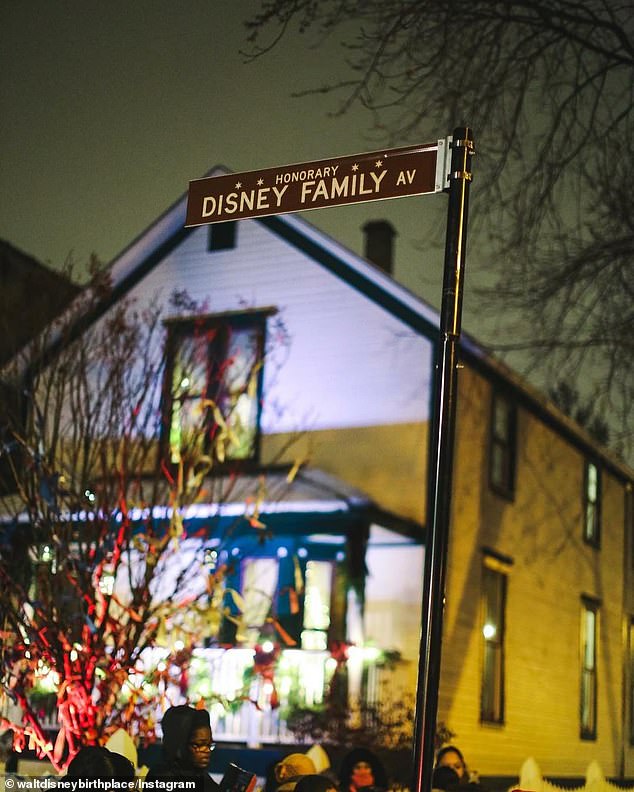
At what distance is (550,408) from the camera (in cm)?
2047

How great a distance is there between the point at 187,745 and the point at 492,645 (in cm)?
1422

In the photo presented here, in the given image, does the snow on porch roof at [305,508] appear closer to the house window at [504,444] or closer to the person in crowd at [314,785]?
the house window at [504,444]

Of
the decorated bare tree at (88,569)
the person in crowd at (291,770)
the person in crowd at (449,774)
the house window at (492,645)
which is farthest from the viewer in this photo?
the house window at (492,645)

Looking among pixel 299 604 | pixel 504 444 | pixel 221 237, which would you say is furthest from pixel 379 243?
pixel 299 604

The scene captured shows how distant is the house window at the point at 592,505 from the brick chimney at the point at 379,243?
6054 mm

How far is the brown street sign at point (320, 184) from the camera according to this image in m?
5.52

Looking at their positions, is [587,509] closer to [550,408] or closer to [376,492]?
[550,408]

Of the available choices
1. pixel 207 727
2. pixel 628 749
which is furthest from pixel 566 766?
pixel 207 727

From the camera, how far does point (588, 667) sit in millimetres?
23203

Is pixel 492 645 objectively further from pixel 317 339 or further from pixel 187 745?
pixel 187 745

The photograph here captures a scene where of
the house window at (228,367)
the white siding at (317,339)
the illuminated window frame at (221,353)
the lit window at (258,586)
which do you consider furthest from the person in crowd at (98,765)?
the white siding at (317,339)

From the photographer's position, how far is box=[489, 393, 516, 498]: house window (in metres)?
19.4

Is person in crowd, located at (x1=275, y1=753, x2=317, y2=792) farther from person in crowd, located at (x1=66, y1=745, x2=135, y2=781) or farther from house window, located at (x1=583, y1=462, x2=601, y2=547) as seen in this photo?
house window, located at (x1=583, y1=462, x2=601, y2=547)

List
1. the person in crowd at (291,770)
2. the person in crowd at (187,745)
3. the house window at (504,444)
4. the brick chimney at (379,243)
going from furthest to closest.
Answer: the brick chimney at (379,243) < the house window at (504,444) < the person in crowd at (291,770) < the person in crowd at (187,745)
